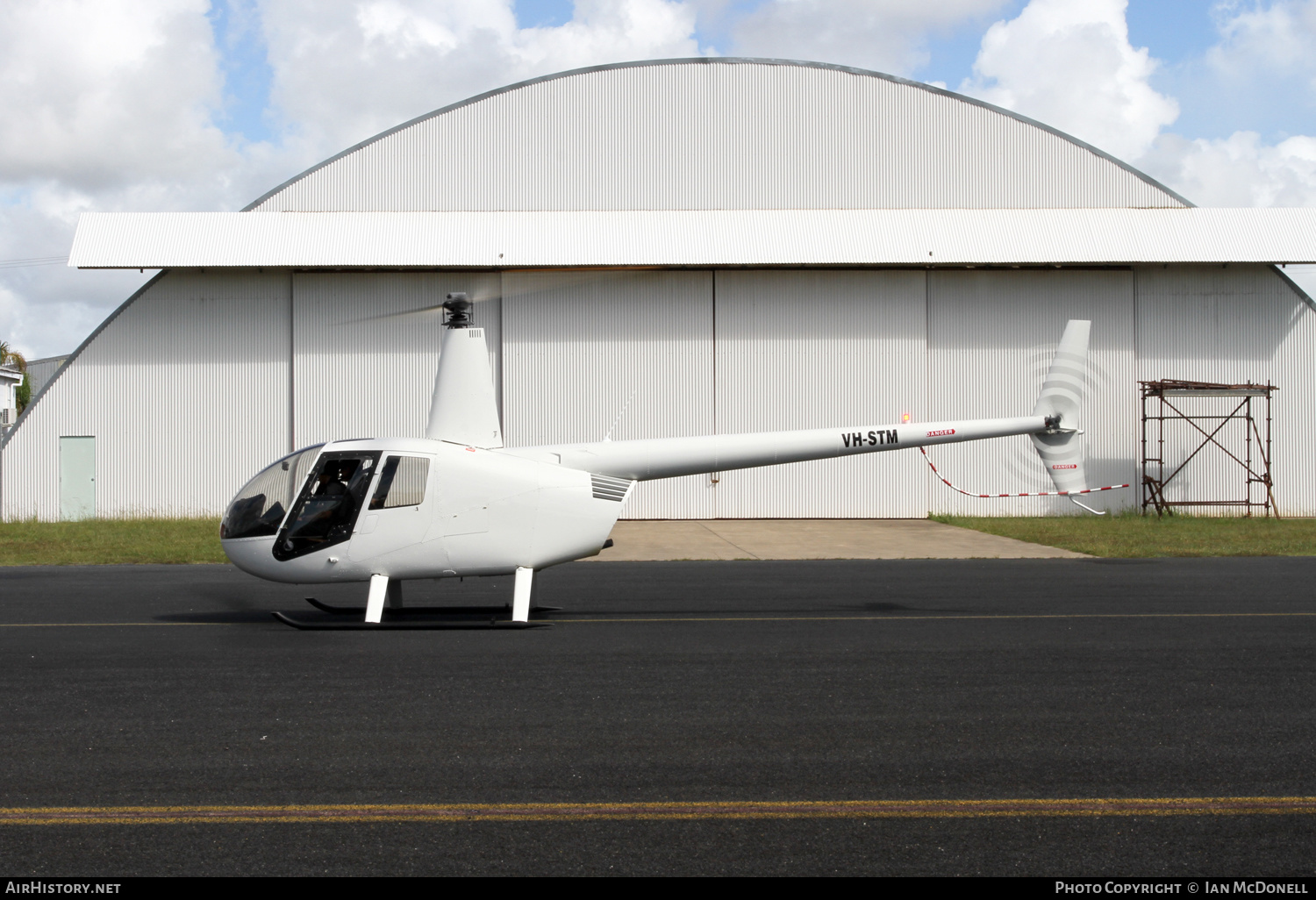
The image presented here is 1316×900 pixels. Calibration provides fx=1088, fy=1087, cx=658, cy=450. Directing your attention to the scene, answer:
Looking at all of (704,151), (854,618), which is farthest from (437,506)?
(704,151)

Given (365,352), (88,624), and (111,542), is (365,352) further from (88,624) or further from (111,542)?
(88,624)

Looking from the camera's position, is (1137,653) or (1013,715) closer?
(1013,715)

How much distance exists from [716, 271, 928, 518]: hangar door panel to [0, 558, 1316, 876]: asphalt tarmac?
14.8 metres

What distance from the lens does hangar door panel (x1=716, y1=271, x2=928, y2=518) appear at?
27.5 meters

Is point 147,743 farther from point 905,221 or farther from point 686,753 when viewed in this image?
point 905,221

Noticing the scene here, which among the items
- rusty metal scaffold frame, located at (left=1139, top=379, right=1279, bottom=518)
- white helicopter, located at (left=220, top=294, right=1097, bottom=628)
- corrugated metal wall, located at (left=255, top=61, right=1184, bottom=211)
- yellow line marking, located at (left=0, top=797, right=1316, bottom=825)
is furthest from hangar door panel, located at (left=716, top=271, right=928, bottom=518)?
yellow line marking, located at (left=0, top=797, right=1316, bottom=825)

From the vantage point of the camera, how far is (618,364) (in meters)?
27.7

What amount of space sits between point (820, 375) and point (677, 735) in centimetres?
2148

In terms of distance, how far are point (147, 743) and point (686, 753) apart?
3.29 meters

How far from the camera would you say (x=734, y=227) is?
27609 millimetres

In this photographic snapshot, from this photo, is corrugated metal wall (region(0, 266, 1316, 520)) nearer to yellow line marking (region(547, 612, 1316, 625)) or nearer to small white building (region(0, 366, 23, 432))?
yellow line marking (region(547, 612, 1316, 625))

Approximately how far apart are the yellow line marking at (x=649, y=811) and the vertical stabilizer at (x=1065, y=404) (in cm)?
807

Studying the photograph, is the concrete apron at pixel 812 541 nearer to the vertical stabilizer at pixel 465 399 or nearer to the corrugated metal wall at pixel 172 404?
the vertical stabilizer at pixel 465 399
